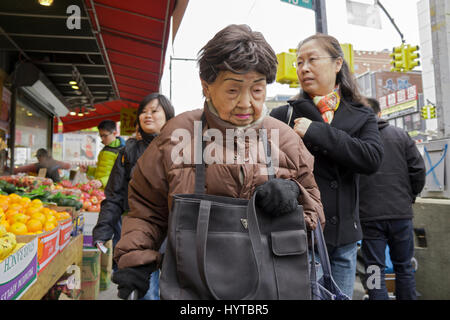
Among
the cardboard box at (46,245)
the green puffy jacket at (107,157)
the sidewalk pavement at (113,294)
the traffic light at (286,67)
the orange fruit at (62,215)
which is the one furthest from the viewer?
the traffic light at (286,67)

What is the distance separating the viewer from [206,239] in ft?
3.48

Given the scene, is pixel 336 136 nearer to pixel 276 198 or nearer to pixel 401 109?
pixel 276 198

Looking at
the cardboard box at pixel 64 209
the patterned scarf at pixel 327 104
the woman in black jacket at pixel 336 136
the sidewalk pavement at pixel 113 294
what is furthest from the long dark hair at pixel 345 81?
the sidewalk pavement at pixel 113 294

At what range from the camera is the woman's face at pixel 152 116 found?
2.97 metres

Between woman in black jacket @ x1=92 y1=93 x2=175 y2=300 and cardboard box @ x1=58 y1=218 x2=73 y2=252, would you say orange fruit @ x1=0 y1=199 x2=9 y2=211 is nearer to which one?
cardboard box @ x1=58 y1=218 x2=73 y2=252

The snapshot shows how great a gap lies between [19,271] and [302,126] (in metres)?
1.92

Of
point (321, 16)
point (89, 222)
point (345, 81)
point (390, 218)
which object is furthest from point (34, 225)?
point (321, 16)

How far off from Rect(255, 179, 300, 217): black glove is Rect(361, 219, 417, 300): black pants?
7.87ft

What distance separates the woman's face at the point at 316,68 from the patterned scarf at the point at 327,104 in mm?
38

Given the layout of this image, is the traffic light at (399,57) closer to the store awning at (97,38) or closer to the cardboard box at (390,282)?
the store awning at (97,38)

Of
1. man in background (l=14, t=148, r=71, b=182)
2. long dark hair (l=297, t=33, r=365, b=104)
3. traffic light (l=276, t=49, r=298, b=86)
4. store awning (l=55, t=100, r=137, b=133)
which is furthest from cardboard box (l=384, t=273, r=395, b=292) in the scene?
store awning (l=55, t=100, r=137, b=133)

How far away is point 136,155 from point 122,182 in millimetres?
277
